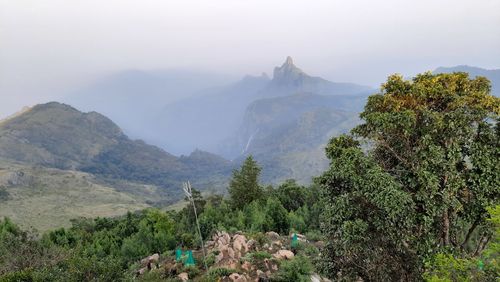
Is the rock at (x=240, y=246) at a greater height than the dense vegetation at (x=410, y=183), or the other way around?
the dense vegetation at (x=410, y=183)

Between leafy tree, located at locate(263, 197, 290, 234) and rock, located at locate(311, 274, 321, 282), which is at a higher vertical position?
rock, located at locate(311, 274, 321, 282)

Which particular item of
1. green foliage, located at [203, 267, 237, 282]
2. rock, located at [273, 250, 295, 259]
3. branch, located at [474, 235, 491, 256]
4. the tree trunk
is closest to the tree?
rock, located at [273, 250, 295, 259]

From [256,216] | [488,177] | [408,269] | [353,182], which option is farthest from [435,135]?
[256,216]

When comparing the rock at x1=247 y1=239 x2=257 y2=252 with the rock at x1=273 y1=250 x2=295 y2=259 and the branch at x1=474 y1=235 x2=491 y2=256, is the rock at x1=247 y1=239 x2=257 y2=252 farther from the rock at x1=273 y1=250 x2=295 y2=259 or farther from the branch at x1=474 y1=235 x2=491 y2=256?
the branch at x1=474 y1=235 x2=491 y2=256

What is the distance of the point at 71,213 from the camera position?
415ft

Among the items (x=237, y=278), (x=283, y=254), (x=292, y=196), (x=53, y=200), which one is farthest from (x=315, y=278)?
(x=53, y=200)

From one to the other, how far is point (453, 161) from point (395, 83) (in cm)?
372

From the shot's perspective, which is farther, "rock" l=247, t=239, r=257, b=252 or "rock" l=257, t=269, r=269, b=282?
"rock" l=247, t=239, r=257, b=252

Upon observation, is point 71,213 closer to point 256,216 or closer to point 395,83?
point 256,216

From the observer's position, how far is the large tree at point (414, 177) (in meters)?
13.5

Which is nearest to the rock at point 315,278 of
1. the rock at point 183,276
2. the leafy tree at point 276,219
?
the rock at point 183,276

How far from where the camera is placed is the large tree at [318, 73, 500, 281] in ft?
44.4

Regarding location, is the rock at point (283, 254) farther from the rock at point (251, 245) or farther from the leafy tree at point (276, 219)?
the leafy tree at point (276, 219)

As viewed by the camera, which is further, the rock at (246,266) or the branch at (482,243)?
the rock at (246,266)
